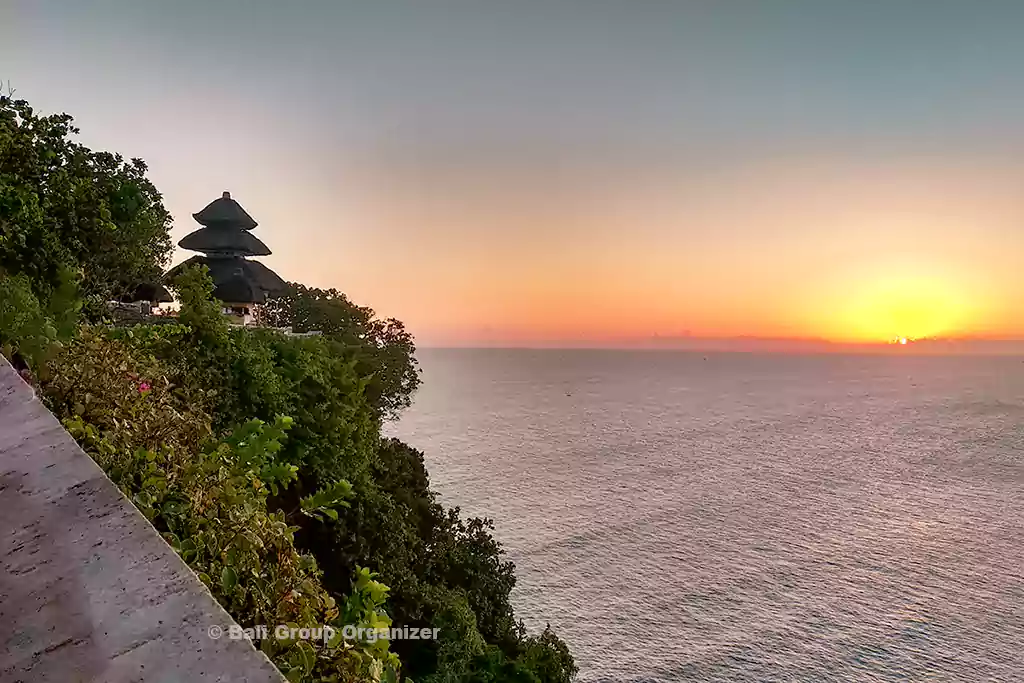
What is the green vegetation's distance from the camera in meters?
3.27

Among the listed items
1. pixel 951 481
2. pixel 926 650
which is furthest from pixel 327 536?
pixel 951 481

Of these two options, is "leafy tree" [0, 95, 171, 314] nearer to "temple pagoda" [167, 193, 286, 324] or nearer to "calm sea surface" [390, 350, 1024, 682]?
"temple pagoda" [167, 193, 286, 324]

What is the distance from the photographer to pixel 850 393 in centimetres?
16388

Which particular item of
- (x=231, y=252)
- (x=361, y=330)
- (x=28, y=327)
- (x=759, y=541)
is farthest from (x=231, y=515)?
(x=759, y=541)

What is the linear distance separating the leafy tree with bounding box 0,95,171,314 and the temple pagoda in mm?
6182

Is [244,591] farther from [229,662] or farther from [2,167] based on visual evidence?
[2,167]

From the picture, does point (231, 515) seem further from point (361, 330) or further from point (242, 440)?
point (361, 330)

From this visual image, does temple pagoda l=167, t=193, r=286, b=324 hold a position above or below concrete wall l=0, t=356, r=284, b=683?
above

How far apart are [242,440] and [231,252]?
1738 cm

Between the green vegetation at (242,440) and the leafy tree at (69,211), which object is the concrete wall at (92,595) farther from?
the leafy tree at (69,211)

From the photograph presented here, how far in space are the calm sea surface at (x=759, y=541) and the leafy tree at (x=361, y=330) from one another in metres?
16.8

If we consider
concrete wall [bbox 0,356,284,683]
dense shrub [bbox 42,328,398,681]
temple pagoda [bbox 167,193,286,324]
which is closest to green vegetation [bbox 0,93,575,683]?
dense shrub [bbox 42,328,398,681]

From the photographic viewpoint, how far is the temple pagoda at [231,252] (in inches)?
768

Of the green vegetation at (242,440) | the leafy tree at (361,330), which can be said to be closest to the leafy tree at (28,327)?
the green vegetation at (242,440)
